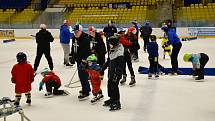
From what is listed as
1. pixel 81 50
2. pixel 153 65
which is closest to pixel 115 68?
pixel 81 50

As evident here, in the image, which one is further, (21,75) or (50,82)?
(50,82)

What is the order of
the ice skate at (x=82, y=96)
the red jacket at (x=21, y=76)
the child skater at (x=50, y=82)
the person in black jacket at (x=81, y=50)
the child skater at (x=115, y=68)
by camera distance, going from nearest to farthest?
1. the child skater at (x=115, y=68)
2. the red jacket at (x=21, y=76)
3. the person in black jacket at (x=81, y=50)
4. the ice skate at (x=82, y=96)
5. the child skater at (x=50, y=82)

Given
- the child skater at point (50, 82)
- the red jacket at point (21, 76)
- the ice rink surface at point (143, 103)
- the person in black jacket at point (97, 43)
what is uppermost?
the person in black jacket at point (97, 43)

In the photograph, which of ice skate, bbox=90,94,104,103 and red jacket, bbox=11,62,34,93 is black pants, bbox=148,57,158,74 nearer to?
ice skate, bbox=90,94,104,103

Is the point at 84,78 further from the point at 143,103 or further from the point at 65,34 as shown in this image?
the point at 65,34

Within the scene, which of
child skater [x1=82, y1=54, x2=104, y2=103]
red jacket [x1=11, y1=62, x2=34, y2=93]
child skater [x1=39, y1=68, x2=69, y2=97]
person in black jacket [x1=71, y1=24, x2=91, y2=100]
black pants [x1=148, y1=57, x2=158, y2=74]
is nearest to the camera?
red jacket [x1=11, y1=62, x2=34, y2=93]

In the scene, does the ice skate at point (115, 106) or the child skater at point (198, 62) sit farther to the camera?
the child skater at point (198, 62)

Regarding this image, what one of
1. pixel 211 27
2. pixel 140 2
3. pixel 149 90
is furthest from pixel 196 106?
pixel 140 2

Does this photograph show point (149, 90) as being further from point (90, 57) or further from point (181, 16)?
point (181, 16)

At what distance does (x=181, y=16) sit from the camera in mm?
24281

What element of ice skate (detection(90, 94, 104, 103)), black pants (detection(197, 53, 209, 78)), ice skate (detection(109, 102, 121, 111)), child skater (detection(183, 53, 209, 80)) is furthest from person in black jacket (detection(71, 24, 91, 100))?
black pants (detection(197, 53, 209, 78))

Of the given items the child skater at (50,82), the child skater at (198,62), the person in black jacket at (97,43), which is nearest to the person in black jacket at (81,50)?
the child skater at (50,82)

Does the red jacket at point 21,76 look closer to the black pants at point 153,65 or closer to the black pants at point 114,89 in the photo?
the black pants at point 114,89

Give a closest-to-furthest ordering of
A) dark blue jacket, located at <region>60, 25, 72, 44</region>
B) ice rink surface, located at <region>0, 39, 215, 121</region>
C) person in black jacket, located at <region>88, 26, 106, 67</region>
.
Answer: ice rink surface, located at <region>0, 39, 215, 121</region>
person in black jacket, located at <region>88, 26, 106, 67</region>
dark blue jacket, located at <region>60, 25, 72, 44</region>
